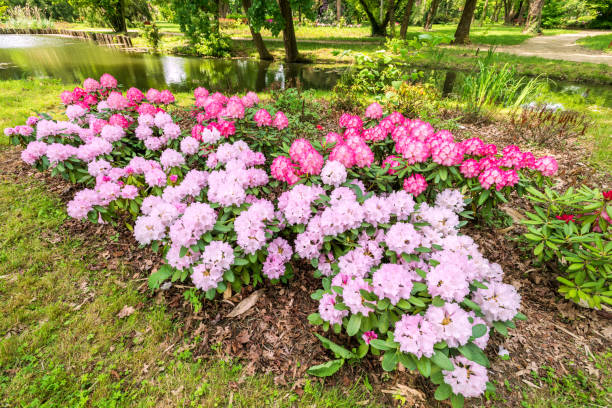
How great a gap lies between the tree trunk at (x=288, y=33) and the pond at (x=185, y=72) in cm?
85

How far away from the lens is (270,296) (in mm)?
2580

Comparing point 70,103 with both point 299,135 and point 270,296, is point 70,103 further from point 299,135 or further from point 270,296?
point 270,296

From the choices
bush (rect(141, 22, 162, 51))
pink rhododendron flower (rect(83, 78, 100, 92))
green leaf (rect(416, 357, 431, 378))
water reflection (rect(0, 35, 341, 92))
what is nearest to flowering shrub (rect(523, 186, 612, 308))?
green leaf (rect(416, 357, 431, 378))

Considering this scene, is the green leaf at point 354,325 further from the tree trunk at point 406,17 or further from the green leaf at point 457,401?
the tree trunk at point 406,17

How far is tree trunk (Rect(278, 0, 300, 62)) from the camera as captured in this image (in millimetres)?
13031

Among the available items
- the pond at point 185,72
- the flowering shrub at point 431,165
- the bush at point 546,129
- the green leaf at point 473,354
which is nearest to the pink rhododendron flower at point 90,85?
the pond at point 185,72

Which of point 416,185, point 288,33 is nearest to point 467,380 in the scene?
point 416,185

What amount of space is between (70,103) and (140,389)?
450cm

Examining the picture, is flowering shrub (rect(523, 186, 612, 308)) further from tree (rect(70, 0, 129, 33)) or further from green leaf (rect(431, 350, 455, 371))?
tree (rect(70, 0, 129, 33))

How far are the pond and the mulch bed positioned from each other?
573cm

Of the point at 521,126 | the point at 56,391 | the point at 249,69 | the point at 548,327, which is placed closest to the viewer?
the point at 56,391

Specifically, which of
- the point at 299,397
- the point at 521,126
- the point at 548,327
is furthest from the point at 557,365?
the point at 521,126

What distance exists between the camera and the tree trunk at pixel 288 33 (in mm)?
13031

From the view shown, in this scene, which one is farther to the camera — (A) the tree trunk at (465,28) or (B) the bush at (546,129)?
(A) the tree trunk at (465,28)
